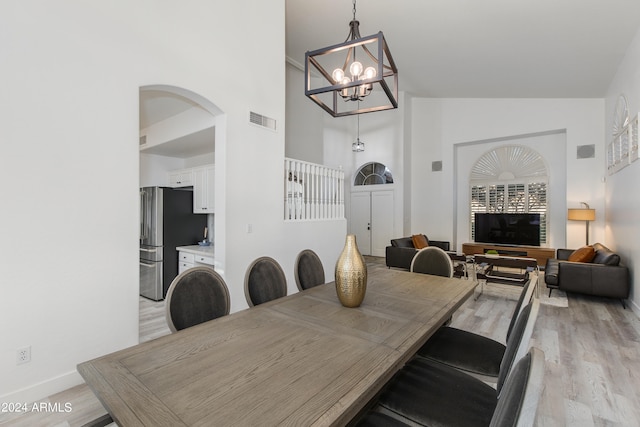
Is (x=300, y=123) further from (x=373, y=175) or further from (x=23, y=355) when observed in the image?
(x=23, y=355)

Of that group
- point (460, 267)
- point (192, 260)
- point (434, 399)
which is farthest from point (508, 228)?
point (434, 399)

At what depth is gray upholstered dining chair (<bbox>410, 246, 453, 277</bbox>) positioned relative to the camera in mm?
2889

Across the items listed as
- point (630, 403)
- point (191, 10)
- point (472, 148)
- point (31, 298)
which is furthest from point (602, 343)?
point (472, 148)

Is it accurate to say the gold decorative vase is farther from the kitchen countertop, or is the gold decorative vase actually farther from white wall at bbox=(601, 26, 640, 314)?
white wall at bbox=(601, 26, 640, 314)

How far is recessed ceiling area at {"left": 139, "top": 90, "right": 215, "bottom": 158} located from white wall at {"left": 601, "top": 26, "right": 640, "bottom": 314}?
5.51 meters

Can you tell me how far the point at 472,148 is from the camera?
7957mm

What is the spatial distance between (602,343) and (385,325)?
301 centimetres

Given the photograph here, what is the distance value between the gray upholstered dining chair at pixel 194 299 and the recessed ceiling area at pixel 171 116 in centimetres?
234

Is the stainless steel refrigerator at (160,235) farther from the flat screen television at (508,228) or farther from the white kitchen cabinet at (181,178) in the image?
the flat screen television at (508,228)

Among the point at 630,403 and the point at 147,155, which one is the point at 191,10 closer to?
the point at 147,155

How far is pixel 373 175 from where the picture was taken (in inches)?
360

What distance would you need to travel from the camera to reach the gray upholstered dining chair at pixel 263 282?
2164 mm

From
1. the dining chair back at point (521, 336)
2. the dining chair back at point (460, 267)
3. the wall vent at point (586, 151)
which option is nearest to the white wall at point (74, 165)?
the dining chair back at point (521, 336)

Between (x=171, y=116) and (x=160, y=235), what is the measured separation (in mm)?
1761
